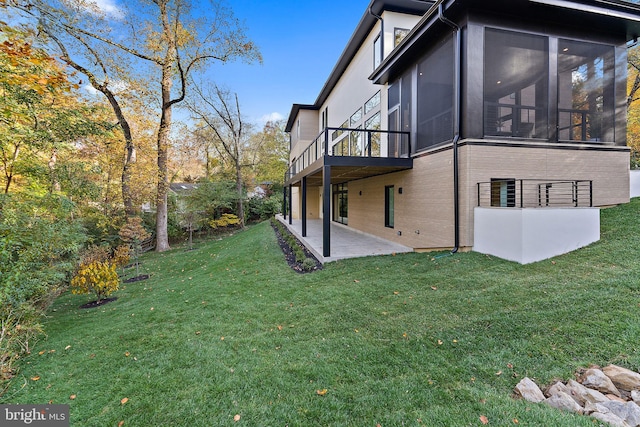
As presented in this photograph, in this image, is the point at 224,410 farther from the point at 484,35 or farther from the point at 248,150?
the point at 248,150

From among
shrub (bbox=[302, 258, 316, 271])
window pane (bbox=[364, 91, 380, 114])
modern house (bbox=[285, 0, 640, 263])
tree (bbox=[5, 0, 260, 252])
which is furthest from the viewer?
tree (bbox=[5, 0, 260, 252])

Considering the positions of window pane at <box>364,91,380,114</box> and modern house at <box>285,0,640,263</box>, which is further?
window pane at <box>364,91,380,114</box>

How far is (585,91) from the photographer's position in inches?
274

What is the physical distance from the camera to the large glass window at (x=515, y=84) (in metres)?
6.34

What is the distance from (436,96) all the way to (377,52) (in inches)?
160

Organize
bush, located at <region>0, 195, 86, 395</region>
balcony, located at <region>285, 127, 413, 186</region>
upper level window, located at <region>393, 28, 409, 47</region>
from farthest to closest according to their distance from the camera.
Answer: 1. upper level window, located at <region>393, 28, 409, 47</region>
2. balcony, located at <region>285, 127, 413, 186</region>
3. bush, located at <region>0, 195, 86, 395</region>

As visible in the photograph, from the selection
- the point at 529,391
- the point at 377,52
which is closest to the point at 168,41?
the point at 377,52

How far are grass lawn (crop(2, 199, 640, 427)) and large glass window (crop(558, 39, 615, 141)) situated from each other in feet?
8.36

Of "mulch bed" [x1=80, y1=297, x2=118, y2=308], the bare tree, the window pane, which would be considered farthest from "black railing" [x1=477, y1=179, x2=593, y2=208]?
the bare tree

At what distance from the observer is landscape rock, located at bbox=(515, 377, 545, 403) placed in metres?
2.37

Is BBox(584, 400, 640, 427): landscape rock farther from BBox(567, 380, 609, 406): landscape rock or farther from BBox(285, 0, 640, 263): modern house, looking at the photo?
BBox(285, 0, 640, 263): modern house

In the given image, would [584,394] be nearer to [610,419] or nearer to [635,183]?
[610,419]

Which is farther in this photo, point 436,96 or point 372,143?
point 372,143

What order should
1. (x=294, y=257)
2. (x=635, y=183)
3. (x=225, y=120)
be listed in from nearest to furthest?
(x=635, y=183), (x=294, y=257), (x=225, y=120)
